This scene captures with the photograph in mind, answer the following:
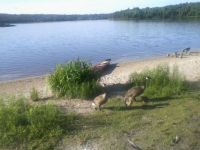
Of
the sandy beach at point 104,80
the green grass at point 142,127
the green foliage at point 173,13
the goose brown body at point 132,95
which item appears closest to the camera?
the green grass at point 142,127

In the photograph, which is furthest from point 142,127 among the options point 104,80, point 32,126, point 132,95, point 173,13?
point 173,13

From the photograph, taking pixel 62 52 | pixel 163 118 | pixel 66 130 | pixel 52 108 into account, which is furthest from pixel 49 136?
pixel 62 52

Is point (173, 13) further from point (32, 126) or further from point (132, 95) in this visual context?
point (32, 126)

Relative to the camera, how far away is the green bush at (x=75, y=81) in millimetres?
10945

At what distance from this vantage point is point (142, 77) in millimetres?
12234

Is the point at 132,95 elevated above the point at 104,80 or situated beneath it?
elevated above

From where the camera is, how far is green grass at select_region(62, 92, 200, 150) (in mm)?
7621

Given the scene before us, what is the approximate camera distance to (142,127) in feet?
27.5

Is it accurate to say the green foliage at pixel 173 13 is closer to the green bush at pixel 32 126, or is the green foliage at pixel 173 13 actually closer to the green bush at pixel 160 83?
the green bush at pixel 160 83

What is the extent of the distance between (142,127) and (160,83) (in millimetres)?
3687

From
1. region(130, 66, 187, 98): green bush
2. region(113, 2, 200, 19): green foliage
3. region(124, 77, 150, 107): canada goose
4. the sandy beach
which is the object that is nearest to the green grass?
region(124, 77, 150, 107): canada goose

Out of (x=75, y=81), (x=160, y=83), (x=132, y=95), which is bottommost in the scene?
(x=160, y=83)

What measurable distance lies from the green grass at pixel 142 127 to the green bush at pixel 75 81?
3.66 feet

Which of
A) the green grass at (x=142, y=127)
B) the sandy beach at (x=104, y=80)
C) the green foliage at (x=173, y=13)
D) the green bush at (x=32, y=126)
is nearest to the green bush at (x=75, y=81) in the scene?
the sandy beach at (x=104, y=80)
